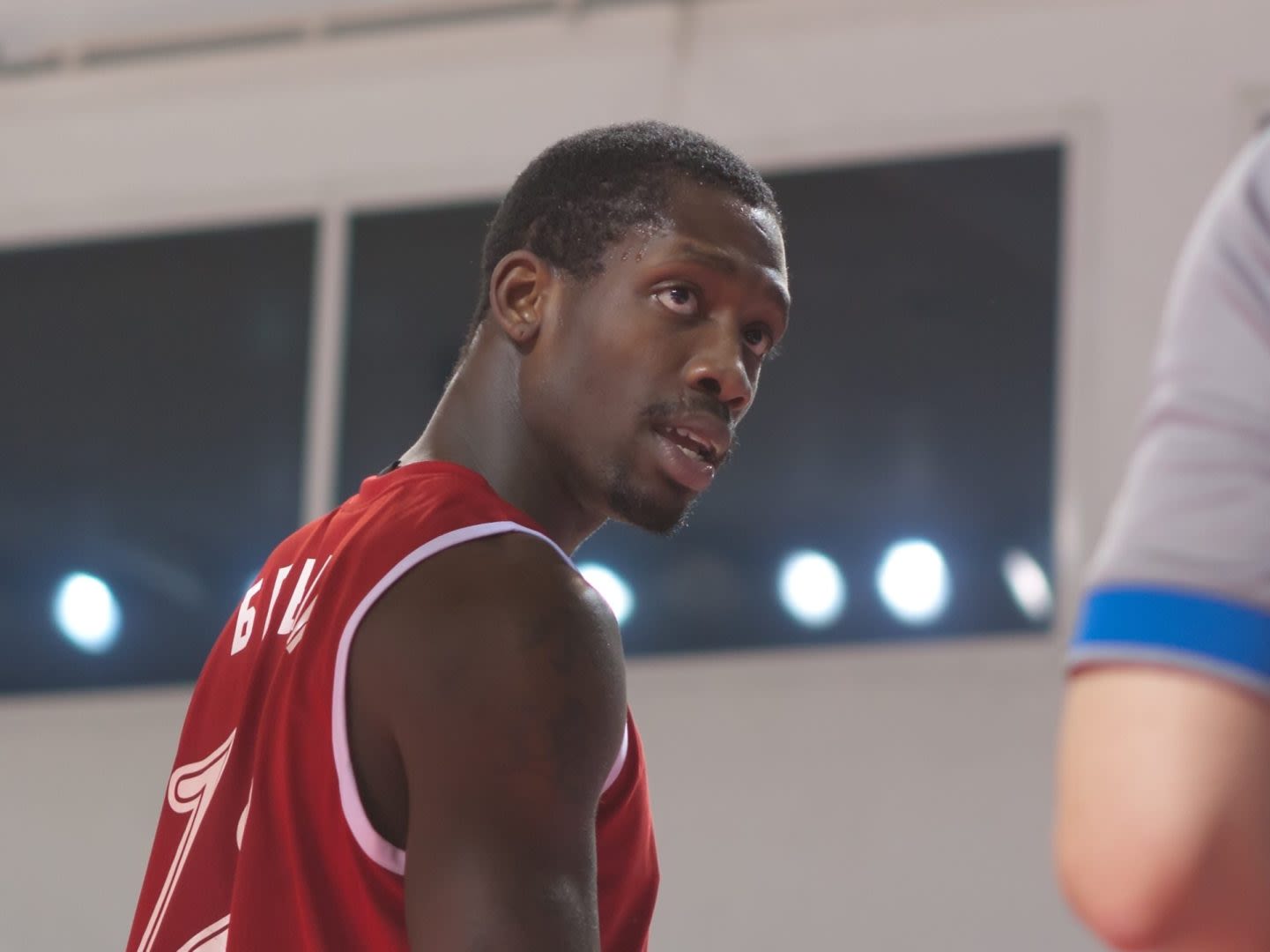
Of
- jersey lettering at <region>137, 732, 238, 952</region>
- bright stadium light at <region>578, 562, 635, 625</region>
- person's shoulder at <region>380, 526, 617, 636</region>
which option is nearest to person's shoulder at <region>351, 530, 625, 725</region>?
person's shoulder at <region>380, 526, 617, 636</region>

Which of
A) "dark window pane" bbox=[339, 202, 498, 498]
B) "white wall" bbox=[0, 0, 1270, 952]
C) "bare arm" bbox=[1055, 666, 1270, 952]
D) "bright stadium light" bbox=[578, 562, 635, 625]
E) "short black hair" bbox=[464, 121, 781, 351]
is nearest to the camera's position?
"bare arm" bbox=[1055, 666, 1270, 952]

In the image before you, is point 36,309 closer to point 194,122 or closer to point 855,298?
point 194,122

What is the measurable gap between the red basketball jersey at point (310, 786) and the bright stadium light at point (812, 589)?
2.91 meters

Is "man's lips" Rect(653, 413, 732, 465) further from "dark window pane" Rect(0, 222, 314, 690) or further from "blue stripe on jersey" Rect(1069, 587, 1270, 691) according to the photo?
"dark window pane" Rect(0, 222, 314, 690)

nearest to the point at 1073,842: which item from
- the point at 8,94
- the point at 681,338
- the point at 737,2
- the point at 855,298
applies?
the point at 681,338

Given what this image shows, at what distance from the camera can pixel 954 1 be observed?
4.35 metres

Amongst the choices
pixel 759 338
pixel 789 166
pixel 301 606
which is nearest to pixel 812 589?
pixel 789 166

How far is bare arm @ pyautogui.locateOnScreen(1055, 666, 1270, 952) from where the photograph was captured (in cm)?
49

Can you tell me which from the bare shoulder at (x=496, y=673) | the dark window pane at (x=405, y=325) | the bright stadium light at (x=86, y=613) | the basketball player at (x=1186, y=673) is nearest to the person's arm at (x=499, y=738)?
the bare shoulder at (x=496, y=673)

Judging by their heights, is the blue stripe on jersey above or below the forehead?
below

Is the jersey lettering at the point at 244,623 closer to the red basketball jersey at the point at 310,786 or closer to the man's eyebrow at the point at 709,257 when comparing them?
the red basketball jersey at the point at 310,786

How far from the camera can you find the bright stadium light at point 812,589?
4.21 m

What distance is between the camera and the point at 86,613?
472 centimetres

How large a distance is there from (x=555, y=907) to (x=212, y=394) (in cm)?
387
